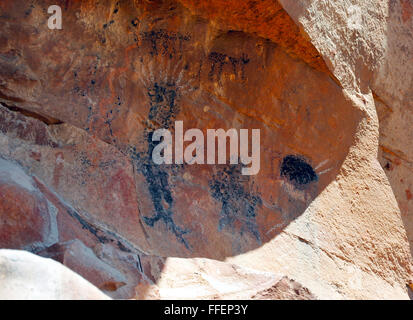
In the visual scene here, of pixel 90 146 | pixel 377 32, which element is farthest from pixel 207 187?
pixel 377 32

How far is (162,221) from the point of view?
9.16 feet

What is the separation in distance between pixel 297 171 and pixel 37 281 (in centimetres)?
206

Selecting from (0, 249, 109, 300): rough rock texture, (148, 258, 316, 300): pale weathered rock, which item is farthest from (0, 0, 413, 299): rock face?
(0, 249, 109, 300): rough rock texture

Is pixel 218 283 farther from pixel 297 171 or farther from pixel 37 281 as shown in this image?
pixel 297 171

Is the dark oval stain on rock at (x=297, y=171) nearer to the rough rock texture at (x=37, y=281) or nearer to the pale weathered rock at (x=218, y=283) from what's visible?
the pale weathered rock at (x=218, y=283)

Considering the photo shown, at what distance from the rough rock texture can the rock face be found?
726 mm

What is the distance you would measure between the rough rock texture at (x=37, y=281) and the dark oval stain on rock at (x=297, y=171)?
6.07ft

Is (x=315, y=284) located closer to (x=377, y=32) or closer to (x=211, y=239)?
(x=211, y=239)

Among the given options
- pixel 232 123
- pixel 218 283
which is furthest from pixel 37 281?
pixel 232 123

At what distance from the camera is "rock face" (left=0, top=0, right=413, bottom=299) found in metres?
2.71

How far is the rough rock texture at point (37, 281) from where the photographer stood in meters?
1.51

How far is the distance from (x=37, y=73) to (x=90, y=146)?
551 millimetres

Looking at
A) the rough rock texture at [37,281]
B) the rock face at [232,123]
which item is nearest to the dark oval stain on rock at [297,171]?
the rock face at [232,123]

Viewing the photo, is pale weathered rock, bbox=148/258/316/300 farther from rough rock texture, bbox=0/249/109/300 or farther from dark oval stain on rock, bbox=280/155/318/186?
dark oval stain on rock, bbox=280/155/318/186
